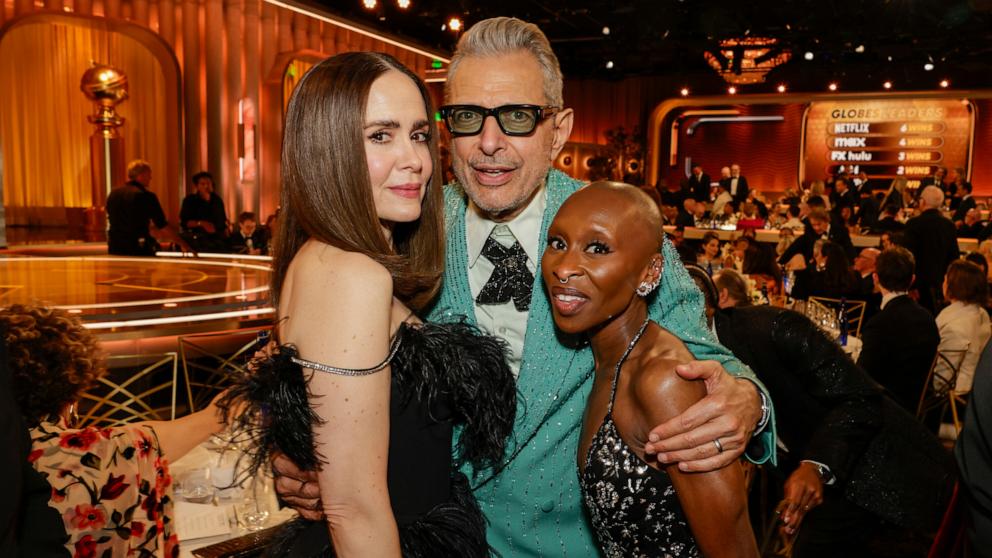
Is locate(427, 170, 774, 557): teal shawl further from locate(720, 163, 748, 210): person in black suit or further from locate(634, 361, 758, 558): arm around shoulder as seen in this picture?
locate(720, 163, 748, 210): person in black suit

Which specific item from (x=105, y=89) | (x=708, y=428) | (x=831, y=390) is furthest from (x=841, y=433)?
(x=105, y=89)

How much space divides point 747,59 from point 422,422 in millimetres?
11407

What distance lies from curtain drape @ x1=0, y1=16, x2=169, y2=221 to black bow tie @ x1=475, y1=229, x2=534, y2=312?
1414 centimetres

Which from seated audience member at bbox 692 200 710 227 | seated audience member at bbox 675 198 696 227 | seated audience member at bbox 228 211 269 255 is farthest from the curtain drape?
seated audience member at bbox 692 200 710 227

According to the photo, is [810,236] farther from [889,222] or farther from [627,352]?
[627,352]

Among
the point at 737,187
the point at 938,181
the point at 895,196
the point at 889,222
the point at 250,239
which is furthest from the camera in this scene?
the point at 737,187

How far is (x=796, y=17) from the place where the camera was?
12.1 m

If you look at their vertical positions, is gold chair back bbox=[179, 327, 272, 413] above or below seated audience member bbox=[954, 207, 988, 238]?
below

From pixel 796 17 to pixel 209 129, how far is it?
366 inches

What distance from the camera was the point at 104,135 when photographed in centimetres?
1245

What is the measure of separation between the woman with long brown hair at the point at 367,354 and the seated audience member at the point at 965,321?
4657 mm

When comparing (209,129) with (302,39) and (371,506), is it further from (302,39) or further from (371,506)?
(371,506)

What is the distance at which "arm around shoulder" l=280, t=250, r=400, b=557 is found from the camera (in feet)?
4.15

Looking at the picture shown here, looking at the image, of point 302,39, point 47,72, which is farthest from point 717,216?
point 47,72
